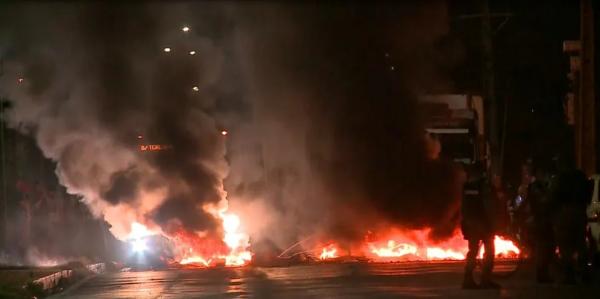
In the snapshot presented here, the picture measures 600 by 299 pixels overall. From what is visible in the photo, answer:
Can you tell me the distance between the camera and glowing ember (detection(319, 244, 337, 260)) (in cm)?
2289

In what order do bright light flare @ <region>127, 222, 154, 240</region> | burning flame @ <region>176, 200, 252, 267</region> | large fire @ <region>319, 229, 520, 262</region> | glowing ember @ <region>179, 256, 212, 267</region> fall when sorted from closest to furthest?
large fire @ <region>319, 229, 520, 262</region>, glowing ember @ <region>179, 256, 212, 267</region>, burning flame @ <region>176, 200, 252, 267</region>, bright light flare @ <region>127, 222, 154, 240</region>

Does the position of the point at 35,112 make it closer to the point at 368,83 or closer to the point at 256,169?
the point at 256,169

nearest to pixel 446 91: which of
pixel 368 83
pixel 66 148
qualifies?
pixel 368 83

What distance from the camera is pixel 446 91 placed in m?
29.8

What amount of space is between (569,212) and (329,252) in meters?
10.7

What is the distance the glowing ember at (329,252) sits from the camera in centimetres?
2289

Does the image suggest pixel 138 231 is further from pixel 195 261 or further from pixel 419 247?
pixel 419 247

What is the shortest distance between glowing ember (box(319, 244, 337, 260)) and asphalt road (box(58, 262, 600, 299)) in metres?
4.31

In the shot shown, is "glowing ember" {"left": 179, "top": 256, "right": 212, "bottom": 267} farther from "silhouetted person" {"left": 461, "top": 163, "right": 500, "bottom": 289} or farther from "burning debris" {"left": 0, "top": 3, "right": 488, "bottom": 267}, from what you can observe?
"silhouetted person" {"left": 461, "top": 163, "right": 500, "bottom": 289}

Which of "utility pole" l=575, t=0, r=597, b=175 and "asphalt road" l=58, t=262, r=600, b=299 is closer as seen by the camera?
"asphalt road" l=58, t=262, r=600, b=299

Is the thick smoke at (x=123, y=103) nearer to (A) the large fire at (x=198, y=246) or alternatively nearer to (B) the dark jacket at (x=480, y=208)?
(A) the large fire at (x=198, y=246)

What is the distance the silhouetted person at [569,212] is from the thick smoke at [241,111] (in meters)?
9.85

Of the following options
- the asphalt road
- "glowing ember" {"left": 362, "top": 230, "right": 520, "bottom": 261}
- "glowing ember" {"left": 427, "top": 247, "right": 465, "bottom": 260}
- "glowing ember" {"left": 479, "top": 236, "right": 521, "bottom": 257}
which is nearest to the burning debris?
"glowing ember" {"left": 362, "top": 230, "right": 520, "bottom": 261}

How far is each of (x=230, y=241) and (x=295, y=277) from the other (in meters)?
7.42
